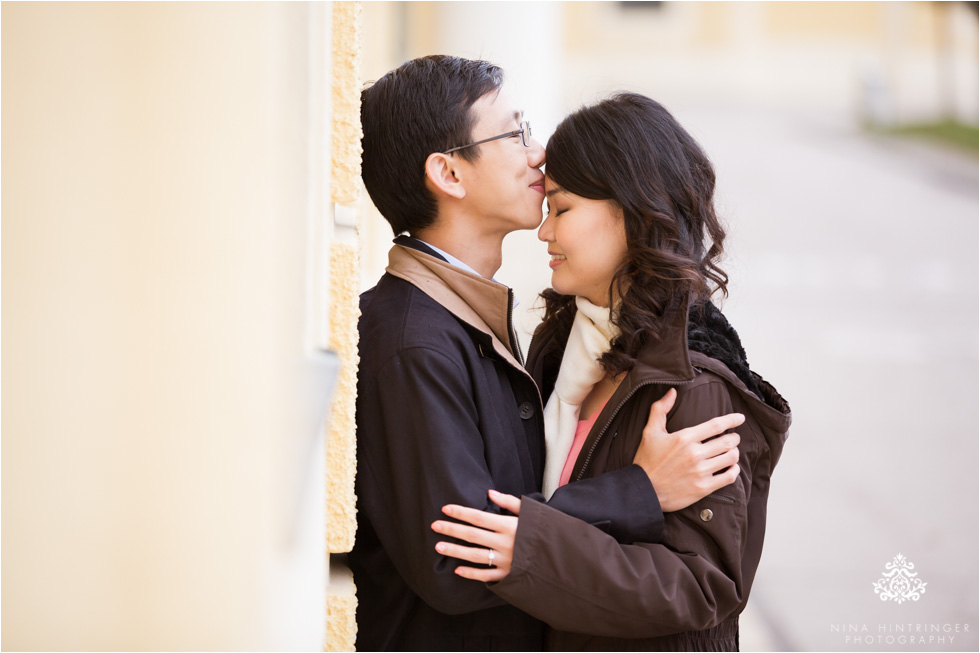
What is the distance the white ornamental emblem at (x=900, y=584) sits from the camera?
526 centimetres

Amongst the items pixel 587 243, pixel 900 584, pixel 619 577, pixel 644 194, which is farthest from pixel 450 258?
pixel 900 584

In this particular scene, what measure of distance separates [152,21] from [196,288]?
34 cm

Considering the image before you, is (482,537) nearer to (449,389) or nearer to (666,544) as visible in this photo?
(449,389)

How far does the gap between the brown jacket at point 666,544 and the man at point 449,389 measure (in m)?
0.07

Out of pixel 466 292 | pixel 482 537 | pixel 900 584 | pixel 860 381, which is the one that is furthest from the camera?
pixel 860 381

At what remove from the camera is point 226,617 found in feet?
4.34

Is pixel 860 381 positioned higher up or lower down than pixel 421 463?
lower down

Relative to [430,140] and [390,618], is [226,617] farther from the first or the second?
[430,140]

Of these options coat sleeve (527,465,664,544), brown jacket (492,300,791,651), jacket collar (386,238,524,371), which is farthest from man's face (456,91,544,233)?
coat sleeve (527,465,664,544)

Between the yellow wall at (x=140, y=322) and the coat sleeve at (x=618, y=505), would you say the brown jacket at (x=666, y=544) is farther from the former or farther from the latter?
the yellow wall at (x=140, y=322)

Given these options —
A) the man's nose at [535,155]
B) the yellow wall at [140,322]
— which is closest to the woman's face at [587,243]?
the man's nose at [535,155]

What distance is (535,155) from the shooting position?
262cm

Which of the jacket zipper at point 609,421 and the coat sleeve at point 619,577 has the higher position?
the jacket zipper at point 609,421

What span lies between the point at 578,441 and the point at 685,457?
38 cm
